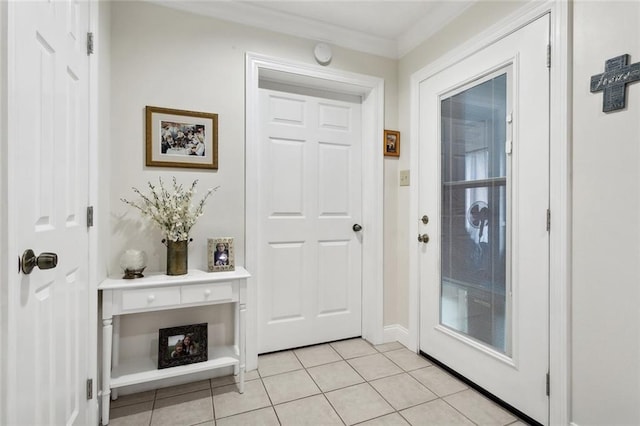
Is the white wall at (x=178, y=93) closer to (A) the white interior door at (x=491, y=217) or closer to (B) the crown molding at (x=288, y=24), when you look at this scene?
(B) the crown molding at (x=288, y=24)

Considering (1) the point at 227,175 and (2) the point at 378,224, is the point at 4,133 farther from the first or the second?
(2) the point at 378,224

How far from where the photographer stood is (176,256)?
74.6 inches

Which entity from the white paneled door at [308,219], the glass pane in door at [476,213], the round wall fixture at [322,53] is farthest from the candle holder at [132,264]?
the glass pane in door at [476,213]

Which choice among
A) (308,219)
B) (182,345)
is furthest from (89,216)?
(308,219)

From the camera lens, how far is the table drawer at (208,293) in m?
1.84

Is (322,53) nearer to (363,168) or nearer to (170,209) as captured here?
(363,168)

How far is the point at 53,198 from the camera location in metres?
1.13

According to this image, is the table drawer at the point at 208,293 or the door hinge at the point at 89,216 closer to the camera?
the door hinge at the point at 89,216

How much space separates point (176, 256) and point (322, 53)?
69.9 inches

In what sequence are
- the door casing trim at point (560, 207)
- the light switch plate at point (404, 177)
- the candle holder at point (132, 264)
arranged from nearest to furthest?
the door casing trim at point (560, 207) < the candle holder at point (132, 264) < the light switch plate at point (404, 177)

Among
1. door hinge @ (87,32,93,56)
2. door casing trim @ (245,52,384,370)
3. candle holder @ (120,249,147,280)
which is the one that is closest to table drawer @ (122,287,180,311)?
candle holder @ (120,249,147,280)

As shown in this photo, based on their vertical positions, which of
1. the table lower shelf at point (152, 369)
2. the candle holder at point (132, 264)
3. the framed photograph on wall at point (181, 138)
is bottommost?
the table lower shelf at point (152, 369)

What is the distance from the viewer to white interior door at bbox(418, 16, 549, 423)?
1.65 metres

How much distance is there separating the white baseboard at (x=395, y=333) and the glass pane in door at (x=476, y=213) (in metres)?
0.48
